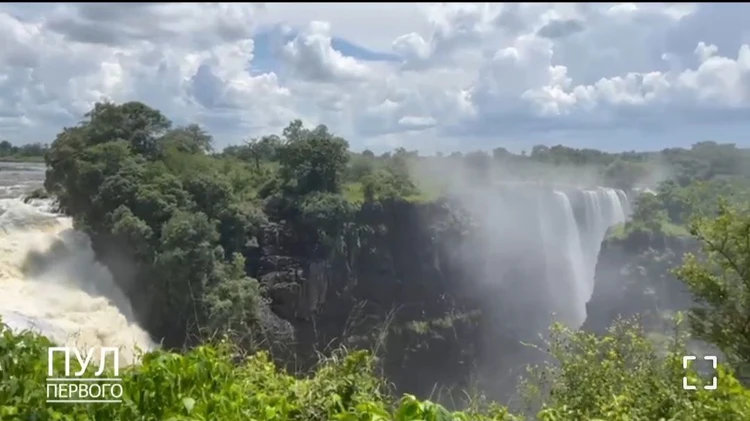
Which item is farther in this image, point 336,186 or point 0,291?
point 336,186

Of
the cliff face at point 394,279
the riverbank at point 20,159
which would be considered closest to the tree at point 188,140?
the cliff face at point 394,279

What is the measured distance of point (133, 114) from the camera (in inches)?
428

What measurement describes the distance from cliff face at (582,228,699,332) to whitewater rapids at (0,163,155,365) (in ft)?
26.4

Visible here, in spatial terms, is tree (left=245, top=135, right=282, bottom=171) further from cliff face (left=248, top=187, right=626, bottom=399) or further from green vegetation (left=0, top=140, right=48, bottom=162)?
green vegetation (left=0, top=140, right=48, bottom=162)

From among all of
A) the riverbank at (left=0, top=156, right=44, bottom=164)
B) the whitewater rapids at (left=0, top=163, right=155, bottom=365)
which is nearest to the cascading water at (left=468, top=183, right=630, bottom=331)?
the whitewater rapids at (left=0, top=163, right=155, bottom=365)

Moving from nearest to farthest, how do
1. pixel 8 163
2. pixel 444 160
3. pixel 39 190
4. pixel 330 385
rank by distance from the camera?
pixel 330 385 < pixel 8 163 < pixel 39 190 < pixel 444 160

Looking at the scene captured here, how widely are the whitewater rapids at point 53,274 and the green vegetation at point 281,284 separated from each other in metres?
0.29

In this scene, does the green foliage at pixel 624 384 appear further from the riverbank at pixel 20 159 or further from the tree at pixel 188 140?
the tree at pixel 188 140

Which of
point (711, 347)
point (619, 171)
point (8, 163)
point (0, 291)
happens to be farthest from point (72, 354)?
point (619, 171)

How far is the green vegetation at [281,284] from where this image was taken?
1.49 m

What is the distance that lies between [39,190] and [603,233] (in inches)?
575

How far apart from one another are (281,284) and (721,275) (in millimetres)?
10863

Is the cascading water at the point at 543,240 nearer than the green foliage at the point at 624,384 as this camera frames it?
No

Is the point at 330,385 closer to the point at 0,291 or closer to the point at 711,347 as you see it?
the point at 711,347
